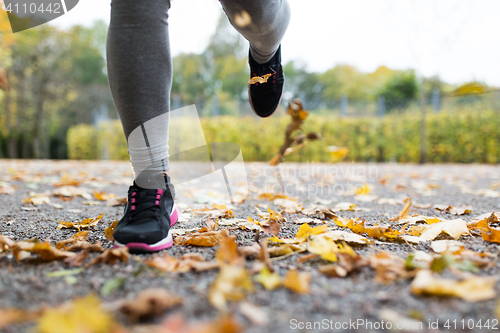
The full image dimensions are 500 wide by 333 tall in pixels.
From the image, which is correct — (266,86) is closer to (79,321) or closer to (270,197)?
(270,197)

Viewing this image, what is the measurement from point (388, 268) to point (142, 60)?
0.79 m

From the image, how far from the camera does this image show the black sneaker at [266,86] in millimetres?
1402

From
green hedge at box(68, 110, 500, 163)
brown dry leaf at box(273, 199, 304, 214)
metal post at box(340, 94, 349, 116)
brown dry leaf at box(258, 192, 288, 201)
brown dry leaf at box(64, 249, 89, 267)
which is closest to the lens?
brown dry leaf at box(64, 249, 89, 267)

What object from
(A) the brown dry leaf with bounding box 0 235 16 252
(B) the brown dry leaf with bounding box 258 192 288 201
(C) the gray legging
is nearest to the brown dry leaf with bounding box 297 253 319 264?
(C) the gray legging

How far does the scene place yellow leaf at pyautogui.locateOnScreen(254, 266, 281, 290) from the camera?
656 millimetres

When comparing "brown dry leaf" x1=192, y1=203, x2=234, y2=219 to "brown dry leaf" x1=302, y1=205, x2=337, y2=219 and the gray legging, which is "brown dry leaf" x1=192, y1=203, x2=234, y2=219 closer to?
"brown dry leaf" x1=302, y1=205, x2=337, y2=219

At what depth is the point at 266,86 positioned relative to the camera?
1456 mm

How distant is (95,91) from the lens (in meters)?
17.7

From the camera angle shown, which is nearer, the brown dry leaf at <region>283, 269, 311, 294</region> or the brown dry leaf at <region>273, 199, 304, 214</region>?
the brown dry leaf at <region>283, 269, 311, 294</region>

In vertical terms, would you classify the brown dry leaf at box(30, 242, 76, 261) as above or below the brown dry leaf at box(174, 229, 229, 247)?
above

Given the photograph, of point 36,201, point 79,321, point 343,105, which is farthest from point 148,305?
→ point 343,105

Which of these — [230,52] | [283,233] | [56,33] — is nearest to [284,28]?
[283,233]

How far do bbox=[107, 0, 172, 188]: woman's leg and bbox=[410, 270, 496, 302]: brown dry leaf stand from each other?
0.75 meters

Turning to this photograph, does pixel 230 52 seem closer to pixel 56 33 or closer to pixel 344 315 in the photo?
pixel 56 33
